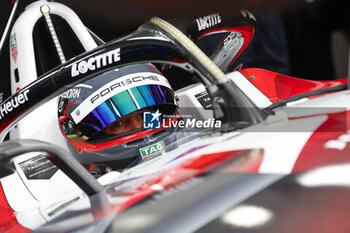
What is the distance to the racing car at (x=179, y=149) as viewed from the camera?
0.32 m

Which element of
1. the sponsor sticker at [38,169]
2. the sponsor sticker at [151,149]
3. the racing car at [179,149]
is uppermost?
the racing car at [179,149]

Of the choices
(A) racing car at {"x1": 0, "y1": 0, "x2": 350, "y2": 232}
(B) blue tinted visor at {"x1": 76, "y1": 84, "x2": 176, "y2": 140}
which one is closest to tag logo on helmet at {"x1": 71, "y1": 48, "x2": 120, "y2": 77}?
(A) racing car at {"x1": 0, "y1": 0, "x2": 350, "y2": 232}

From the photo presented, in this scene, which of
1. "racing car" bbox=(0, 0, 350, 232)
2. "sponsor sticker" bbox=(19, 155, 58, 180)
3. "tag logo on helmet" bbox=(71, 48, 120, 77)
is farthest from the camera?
"sponsor sticker" bbox=(19, 155, 58, 180)

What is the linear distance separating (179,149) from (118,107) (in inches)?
15.8

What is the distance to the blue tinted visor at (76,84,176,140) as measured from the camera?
35.9 inches

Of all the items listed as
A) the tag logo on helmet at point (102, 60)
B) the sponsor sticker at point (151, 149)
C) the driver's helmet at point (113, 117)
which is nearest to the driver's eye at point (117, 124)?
the driver's helmet at point (113, 117)

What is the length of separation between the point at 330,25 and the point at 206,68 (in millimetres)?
259

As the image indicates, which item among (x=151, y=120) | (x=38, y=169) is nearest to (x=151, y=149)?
(x=151, y=120)

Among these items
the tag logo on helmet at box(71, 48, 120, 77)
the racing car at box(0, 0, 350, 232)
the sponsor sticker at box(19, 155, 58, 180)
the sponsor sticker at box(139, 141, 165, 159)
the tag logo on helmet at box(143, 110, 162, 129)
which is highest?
the tag logo on helmet at box(71, 48, 120, 77)

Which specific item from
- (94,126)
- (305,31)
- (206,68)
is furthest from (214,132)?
(94,126)

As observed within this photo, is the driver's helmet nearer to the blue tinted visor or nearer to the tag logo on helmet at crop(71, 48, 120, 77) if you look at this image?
the blue tinted visor

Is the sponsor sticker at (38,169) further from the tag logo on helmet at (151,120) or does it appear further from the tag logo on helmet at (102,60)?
the tag logo on helmet at (102,60)

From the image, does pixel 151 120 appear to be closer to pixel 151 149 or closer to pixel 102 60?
pixel 151 149

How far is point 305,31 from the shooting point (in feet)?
2.51
